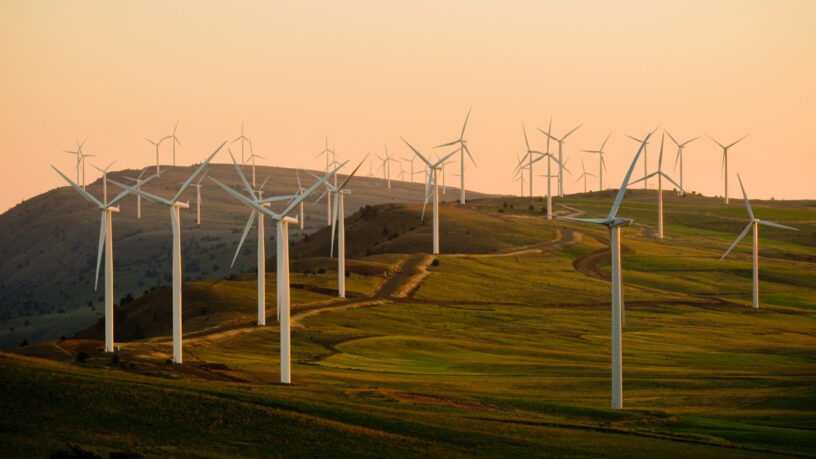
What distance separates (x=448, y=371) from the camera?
8025 centimetres

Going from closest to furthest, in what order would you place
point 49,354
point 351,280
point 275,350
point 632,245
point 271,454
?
→ point 271,454 < point 49,354 < point 275,350 < point 351,280 < point 632,245

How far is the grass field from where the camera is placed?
49.1 m

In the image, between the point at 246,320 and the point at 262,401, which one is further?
the point at 246,320

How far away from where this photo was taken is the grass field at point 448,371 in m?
49.1

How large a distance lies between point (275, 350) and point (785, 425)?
47.7m

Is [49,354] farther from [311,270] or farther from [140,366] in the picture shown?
[311,270]

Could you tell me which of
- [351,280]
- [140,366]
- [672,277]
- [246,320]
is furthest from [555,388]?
[672,277]

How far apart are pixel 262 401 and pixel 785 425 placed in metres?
29.2

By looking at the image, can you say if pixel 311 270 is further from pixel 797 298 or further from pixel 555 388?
pixel 555 388

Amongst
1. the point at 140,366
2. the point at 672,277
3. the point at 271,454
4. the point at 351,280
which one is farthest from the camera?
the point at 672,277

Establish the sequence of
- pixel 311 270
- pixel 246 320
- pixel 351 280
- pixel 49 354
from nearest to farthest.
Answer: pixel 49 354 → pixel 246 320 → pixel 351 280 → pixel 311 270

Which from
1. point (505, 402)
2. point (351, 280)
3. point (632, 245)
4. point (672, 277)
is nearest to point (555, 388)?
point (505, 402)

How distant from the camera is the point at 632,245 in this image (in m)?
186

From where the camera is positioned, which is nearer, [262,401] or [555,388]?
[262,401]
